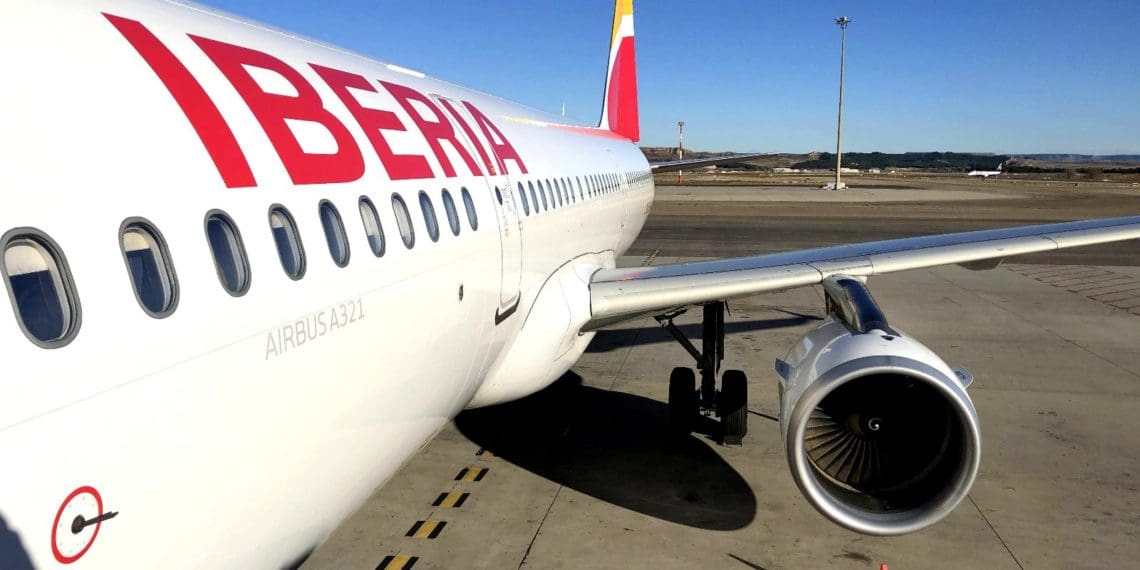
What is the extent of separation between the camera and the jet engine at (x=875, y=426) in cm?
568

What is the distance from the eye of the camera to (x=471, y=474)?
8.33m

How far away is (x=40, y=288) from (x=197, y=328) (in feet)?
1.88

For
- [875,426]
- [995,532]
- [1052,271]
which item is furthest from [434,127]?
[1052,271]

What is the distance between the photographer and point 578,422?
32.3 feet

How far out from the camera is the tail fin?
800 inches

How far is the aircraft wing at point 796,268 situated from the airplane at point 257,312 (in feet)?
2.57

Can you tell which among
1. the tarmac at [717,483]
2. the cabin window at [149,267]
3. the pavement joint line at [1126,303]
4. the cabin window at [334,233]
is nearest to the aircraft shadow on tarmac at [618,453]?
the tarmac at [717,483]

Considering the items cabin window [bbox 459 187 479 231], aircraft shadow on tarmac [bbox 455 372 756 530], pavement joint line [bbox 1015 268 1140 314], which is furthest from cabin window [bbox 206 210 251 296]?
pavement joint line [bbox 1015 268 1140 314]

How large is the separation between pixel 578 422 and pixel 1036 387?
6.22 m

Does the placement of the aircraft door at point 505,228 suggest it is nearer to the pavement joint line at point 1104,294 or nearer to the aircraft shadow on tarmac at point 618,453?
the aircraft shadow on tarmac at point 618,453

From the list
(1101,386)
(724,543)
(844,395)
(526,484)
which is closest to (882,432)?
(844,395)

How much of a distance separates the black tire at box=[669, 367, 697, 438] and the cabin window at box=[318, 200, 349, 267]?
19.3 ft

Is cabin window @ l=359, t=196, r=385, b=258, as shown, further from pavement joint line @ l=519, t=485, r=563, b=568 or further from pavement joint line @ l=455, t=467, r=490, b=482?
pavement joint line @ l=455, t=467, r=490, b=482

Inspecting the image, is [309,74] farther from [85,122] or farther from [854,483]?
[854,483]
